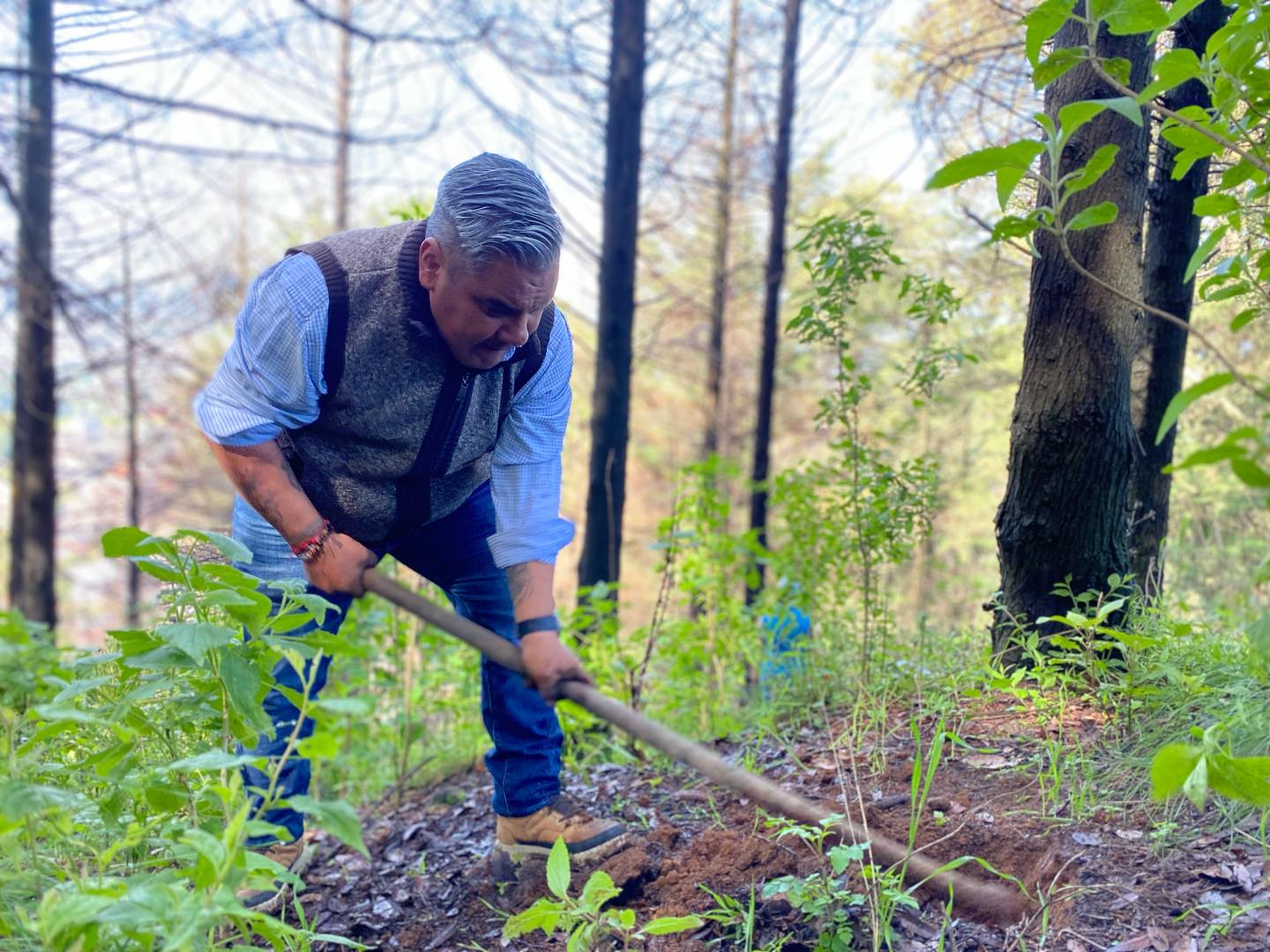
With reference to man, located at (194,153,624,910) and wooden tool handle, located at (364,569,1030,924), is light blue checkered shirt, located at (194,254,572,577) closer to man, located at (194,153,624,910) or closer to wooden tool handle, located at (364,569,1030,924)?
man, located at (194,153,624,910)

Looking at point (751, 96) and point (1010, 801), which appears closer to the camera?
point (1010, 801)

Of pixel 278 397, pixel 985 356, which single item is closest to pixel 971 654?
pixel 278 397

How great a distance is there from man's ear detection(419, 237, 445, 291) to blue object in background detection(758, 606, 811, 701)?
2065 millimetres

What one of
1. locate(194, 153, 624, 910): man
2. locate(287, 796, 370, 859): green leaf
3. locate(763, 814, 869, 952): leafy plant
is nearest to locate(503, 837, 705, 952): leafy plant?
locate(763, 814, 869, 952): leafy plant

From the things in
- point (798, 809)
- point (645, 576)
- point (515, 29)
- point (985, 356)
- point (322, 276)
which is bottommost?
point (645, 576)

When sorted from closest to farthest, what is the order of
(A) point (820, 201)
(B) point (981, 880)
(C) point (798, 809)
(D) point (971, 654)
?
(C) point (798, 809), (B) point (981, 880), (D) point (971, 654), (A) point (820, 201)

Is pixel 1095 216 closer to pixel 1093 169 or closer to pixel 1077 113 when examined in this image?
pixel 1093 169

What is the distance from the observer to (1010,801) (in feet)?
8.39

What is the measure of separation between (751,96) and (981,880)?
992 cm

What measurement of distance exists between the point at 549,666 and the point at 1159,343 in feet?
8.84

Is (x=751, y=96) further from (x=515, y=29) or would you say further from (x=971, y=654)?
(x=971, y=654)

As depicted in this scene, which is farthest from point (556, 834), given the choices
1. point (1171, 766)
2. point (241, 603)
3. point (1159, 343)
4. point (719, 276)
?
point (719, 276)

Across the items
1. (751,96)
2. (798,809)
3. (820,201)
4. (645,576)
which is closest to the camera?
(798,809)

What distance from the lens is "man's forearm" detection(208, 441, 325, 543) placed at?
253 centimetres
